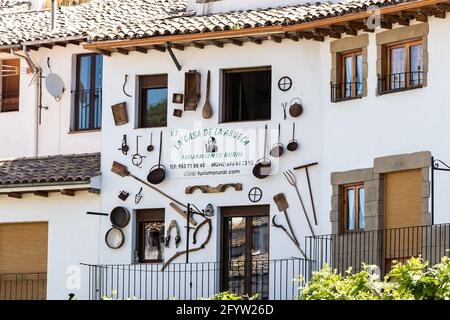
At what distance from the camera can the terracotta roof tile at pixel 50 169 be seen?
1330 inches

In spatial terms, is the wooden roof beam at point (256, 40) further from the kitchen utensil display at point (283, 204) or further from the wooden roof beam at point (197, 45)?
the kitchen utensil display at point (283, 204)

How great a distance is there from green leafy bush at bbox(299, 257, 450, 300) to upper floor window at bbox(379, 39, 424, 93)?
21.4 feet

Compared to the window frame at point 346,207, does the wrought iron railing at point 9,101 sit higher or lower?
higher

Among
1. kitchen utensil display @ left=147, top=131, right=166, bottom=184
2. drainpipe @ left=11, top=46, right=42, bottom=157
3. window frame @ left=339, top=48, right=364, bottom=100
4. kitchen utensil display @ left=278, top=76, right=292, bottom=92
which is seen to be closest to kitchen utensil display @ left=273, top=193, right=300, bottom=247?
kitchen utensil display @ left=278, top=76, right=292, bottom=92

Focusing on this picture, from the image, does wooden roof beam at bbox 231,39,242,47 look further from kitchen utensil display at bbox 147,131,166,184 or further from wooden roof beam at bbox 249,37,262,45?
kitchen utensil display at bbox 147,131,166,184

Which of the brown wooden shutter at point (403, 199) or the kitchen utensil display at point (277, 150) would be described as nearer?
the brown wooden shutter at point (403, 199)

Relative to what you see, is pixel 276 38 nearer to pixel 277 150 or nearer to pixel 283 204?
pixel 277 150

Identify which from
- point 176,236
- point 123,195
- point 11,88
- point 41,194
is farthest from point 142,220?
point 11,88

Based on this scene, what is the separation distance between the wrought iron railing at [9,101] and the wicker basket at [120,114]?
11.4 ft

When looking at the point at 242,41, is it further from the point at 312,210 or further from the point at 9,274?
the point at 9,274

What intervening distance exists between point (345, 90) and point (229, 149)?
105 inches

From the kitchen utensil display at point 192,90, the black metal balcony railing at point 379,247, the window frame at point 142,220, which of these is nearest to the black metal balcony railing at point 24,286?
the window frame at point 142,220

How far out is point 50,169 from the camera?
3441cm

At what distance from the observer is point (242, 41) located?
3266cm
